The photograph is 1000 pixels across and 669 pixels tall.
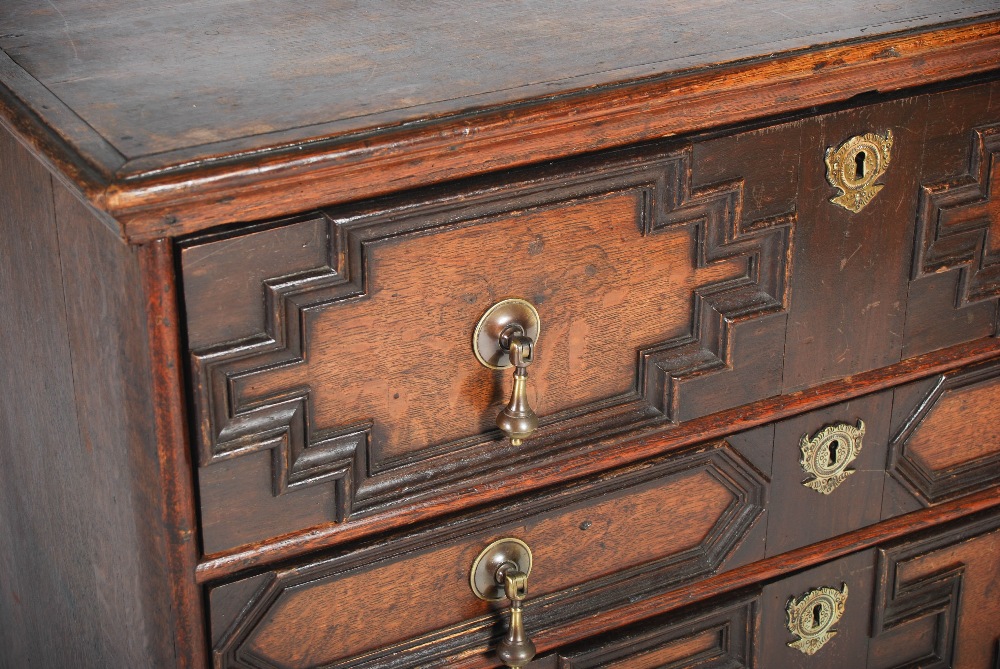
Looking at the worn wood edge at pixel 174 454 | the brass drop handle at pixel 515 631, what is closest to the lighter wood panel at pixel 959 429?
the brass drop handle at pixel 515 631

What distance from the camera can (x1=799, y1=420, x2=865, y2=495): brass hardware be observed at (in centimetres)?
134

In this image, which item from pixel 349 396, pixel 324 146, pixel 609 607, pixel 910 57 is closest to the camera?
pixel 324 146

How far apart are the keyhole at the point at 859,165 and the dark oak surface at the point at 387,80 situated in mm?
65

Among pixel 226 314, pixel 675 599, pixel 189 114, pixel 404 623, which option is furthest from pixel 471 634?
→ pixel 189 114

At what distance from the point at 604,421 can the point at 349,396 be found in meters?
0.24

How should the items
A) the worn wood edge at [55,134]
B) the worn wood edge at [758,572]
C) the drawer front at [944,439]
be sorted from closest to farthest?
the worn wood edge at [55,134], the worn wood edge at [758,572], the drawer front at [944,439]

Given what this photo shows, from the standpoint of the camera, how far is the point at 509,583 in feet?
3.89

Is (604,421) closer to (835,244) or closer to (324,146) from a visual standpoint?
(835,244)

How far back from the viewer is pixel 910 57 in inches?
46.8

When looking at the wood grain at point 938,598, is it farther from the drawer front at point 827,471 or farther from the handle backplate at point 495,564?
the handle backplate at point 495,564

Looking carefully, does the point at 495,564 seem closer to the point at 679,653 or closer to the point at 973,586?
the point at 679,653

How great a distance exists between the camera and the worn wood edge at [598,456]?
1.09 metres

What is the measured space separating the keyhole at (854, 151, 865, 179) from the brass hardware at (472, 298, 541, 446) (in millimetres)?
321

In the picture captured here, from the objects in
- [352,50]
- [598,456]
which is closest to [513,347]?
[598,456]
